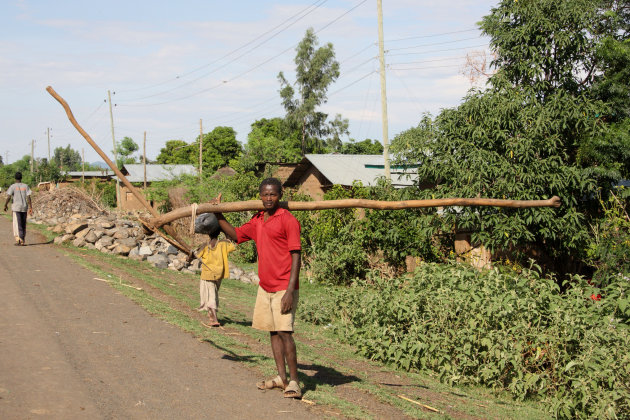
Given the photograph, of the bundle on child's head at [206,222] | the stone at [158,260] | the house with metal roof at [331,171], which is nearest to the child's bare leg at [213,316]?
the bundle on child's head at [206,222]

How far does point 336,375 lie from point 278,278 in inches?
77.3

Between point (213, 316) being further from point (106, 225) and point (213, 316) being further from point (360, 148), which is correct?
point (360, 148)

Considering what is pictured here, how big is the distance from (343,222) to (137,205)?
39.6 m

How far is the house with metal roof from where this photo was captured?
93.3 ft

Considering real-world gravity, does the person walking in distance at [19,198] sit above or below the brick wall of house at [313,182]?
below

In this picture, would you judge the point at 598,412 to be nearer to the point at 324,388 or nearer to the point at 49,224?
the point at 324,388

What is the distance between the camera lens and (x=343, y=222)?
18828 mm

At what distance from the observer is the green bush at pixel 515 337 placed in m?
6.39

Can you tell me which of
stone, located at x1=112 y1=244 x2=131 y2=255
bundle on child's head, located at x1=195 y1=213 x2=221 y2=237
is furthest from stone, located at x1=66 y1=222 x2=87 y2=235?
bundle on child's head, located at x1=195 y1=213 x2=221 y2=237

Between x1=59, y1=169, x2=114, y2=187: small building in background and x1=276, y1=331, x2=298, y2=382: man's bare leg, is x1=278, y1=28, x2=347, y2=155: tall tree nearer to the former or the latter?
x1=59, y1=169, x2=114, y2=187: small building in background

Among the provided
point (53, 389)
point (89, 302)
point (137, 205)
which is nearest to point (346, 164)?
point (89, 302)

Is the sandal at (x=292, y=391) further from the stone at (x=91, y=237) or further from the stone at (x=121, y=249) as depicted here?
the stone at (x=91, y=237)

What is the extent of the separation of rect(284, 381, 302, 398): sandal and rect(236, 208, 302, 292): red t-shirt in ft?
2.95

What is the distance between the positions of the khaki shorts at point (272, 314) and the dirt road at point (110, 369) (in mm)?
652
